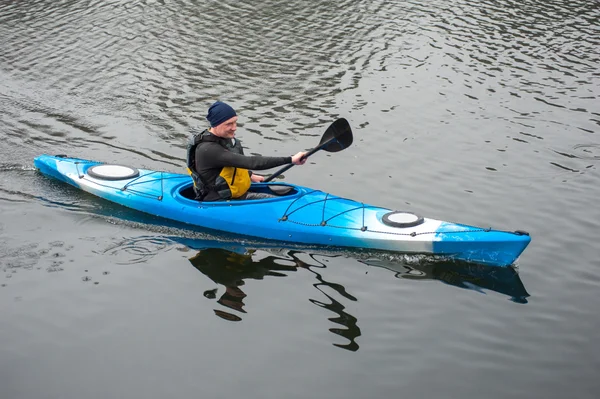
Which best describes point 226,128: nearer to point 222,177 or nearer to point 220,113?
point 220,113

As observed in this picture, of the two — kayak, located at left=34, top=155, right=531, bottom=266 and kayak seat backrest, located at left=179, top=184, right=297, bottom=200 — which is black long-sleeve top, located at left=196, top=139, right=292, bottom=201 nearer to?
kayak, located at left=34, top=155, right=531, bottom=266

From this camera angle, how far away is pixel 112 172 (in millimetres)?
8648

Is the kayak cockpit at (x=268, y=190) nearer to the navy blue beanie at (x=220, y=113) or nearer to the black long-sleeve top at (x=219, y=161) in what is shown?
the black long-sleeve top at (x=219, y=161)

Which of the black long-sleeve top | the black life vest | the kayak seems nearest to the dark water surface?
the kayak

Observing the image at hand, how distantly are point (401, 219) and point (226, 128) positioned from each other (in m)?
1.97

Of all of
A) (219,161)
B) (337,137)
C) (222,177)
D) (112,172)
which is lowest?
(112,172)

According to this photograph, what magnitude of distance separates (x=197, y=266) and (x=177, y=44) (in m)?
8.19

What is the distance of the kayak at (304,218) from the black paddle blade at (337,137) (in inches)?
20.1

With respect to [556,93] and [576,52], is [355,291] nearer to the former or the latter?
[556,93]

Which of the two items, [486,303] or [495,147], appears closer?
[486,303]

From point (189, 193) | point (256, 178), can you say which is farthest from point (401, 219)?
point (189, 193)

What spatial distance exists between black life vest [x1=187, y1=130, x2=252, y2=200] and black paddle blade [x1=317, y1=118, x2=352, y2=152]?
0.89 m

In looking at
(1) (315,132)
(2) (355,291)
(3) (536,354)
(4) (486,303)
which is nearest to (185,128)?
(1) (315,132)

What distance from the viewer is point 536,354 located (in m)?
5.92
